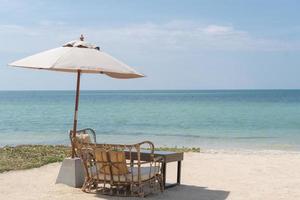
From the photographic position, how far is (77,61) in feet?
22.8

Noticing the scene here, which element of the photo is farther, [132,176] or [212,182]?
[212,182]

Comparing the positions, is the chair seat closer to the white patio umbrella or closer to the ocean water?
the white patio umbrella

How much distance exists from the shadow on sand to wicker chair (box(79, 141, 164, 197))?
0.51 ft

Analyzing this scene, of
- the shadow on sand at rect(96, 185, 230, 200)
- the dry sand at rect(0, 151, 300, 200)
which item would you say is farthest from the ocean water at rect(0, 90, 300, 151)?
the shadow on sand at rect(96, 185, 230, 200)

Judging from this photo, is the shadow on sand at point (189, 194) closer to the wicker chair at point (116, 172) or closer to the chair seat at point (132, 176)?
the wicker chair at point (116, 172)

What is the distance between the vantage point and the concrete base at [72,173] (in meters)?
7.68

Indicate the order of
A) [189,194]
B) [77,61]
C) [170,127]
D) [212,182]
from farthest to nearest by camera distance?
1. [170,127]
2. [212,182]
3. [189,194]
4. [77,61]

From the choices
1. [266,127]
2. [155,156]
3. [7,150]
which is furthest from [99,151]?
[266,127]

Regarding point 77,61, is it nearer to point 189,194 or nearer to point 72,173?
point 72,173

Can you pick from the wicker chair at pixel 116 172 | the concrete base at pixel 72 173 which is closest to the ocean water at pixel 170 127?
the concrete base at pixel 72 173

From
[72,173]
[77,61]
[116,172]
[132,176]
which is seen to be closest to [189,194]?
[132,176]

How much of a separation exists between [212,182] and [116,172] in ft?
7.16

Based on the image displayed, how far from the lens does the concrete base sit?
7680 millimetres

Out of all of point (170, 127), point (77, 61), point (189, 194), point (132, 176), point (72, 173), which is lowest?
point (170, 127)
